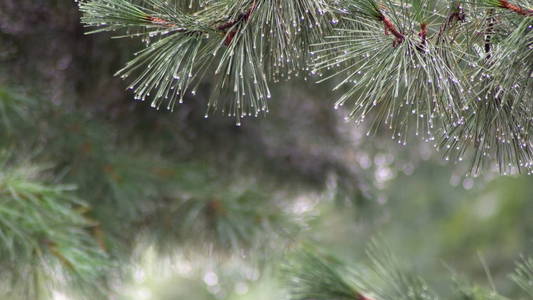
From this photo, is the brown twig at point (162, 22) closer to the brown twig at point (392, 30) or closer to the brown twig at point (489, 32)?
the brown twig at point (392, 30)

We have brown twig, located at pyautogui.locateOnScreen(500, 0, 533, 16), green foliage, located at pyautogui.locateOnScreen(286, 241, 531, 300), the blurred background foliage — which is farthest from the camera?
the blurred background foliage

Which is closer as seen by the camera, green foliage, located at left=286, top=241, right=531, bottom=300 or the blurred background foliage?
green foliage, located at left=286, top=241, right=531, bottom=300

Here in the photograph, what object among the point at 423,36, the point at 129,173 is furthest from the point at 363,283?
the point at 129,173

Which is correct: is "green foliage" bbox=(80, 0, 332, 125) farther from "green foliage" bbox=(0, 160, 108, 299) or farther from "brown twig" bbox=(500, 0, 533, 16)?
"green foliage" bbox=(0, 160, 108, 299)

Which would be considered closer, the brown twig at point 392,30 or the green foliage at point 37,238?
the brown twig at point 392,30

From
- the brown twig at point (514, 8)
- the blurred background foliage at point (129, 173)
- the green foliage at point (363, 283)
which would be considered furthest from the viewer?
the blurred background foliage at point (129, 173)

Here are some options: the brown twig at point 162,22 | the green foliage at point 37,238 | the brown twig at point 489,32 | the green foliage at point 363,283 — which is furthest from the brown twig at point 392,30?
the green foliage at point 37,238

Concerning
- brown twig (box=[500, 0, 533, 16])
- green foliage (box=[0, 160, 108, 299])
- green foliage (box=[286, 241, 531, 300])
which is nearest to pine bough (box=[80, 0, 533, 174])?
brown twig (box=[500, 0, 533, 16])

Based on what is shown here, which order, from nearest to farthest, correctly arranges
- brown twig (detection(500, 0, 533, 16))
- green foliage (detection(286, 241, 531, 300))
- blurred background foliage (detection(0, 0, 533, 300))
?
brown twig (detection(500, 0, 533, 16)) < green foliage (detection(286, 241, 531, 300)) < blurred background foliage (detection(0, 0, 533, 300))

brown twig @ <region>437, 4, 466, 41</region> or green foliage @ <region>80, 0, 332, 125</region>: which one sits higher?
brown twig @ <region>437, 4, 466, 41</region>
